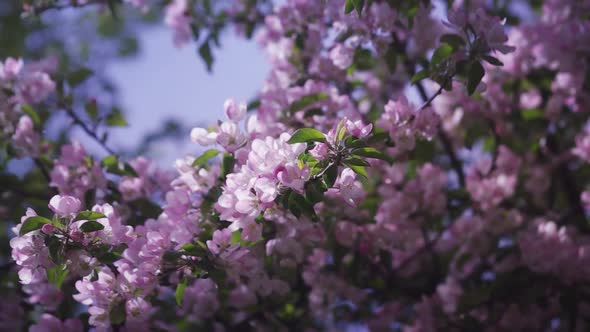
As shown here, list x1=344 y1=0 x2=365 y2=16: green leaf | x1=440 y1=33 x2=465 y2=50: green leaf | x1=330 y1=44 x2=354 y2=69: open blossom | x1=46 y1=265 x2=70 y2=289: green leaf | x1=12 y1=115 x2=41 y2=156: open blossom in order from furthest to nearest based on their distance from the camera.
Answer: x1=12 y1=115 x2=41 y2=156: open blossom
x1=330 y1=44 x2=354 y2=69: open blossom
x1=440 y1=33 x2=465 y2=50: green leaf
x1=344 y1=0 x2=365 y2=16: green leaf
x1=46 y1=265 x2=70 y2=289: green leaf

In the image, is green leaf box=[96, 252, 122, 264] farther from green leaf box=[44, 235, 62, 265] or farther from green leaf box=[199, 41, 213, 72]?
green leaf box=[199, 41, 213, 72]

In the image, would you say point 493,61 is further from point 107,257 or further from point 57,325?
point 57,325

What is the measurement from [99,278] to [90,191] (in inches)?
22.5

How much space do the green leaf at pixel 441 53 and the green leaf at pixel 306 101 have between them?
396 millimetres

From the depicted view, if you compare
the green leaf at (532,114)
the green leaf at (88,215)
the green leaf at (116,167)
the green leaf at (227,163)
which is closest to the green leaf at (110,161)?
the green leaf at (116,167)

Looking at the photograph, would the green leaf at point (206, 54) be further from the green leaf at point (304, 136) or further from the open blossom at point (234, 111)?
the green leaf at point (304, 136)

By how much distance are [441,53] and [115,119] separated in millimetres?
1261

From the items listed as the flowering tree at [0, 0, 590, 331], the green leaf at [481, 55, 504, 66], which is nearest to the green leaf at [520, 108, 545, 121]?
the flowering tree at [0, 0, 590, 331]

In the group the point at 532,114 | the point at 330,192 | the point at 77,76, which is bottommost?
the point at 330,192

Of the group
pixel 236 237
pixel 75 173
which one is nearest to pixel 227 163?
pixel 236 237

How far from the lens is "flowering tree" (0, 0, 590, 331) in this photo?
4.60ft

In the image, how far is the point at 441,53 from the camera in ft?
5.48

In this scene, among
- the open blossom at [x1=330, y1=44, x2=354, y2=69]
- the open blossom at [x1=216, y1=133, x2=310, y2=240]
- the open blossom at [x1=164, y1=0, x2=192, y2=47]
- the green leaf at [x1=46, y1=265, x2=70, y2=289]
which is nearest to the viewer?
the open blossom at [x1=216, y1=133, x2=310, y2=240]

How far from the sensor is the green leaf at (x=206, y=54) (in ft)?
7.76
